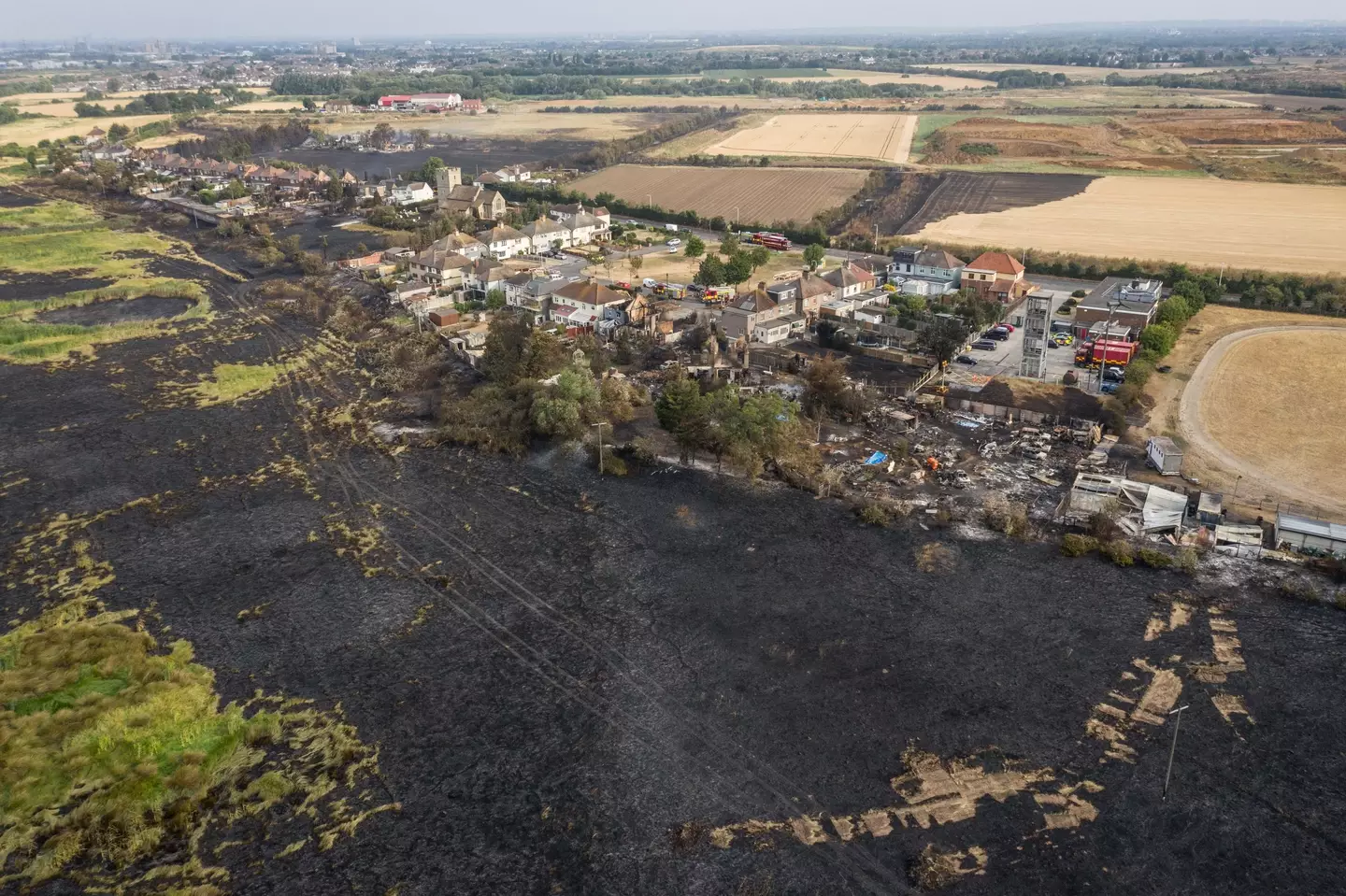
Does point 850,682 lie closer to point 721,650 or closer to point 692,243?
point 721,650

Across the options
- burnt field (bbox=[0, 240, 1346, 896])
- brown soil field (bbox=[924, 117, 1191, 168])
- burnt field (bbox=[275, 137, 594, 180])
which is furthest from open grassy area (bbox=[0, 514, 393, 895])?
brown soil field (bbox=[924, 117, 1191, 168])

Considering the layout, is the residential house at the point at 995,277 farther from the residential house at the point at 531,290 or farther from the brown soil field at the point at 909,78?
the brown soil field at the point at 909,78

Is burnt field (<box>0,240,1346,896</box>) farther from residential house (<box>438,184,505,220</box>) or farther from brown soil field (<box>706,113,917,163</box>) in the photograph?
brown soil field (<box>706,113,917,163</box>)

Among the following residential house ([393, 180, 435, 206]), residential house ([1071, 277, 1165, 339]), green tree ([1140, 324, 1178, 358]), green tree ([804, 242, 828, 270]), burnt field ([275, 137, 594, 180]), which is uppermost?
burnt field ([275, 137, 594, 180])

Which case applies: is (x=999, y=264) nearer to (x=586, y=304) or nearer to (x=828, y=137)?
(x=586, y=304)

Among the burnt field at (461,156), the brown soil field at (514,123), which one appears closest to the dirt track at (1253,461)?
the burnt field at (461,156)
